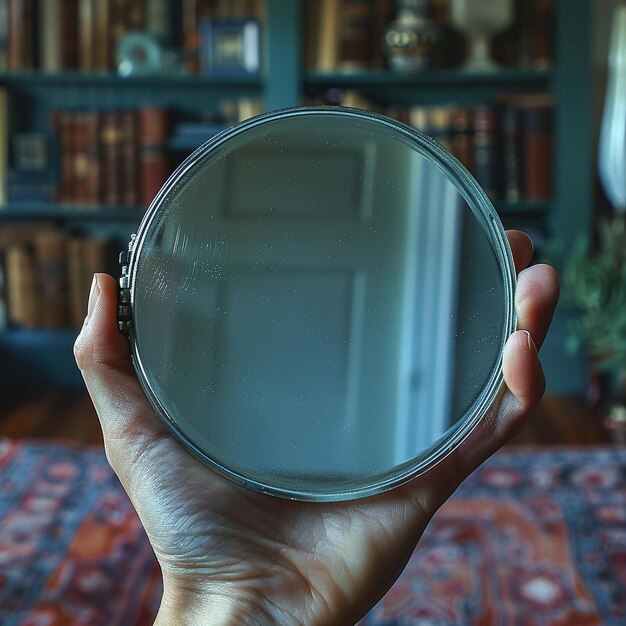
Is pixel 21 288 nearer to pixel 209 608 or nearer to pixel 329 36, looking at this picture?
pixel 329 36

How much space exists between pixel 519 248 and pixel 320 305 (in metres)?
0.19

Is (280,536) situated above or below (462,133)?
below

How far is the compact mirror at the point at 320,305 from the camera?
72cm

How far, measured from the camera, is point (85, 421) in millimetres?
2695

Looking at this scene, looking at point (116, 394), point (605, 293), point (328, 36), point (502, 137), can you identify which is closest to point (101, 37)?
point (328, 36)

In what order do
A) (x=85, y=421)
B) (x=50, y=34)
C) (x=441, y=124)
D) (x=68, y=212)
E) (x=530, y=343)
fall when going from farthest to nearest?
1. (x=68, y=212)
2. (x=50, y=34)
3. (x=441, y=124)
4. (x=85, y=421)
5. (x=530, y=343)

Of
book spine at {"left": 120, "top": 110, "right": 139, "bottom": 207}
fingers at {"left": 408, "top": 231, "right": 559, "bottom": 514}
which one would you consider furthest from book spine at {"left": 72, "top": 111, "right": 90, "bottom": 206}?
fingers at {"left": 408, "top": 231, "right": 559, "bottom": 514}

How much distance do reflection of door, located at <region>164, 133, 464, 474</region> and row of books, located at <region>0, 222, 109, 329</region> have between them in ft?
7.71

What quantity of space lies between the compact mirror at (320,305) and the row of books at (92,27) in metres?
2.34

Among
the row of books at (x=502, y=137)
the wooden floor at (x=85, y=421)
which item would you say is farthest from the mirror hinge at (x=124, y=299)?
the row of books at (x=502, y=137)

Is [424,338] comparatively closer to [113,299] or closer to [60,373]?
[113,299]

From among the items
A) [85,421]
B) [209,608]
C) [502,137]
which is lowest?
[85,421]

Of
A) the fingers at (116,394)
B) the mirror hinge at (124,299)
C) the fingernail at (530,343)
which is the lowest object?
the fingers at (116,394)

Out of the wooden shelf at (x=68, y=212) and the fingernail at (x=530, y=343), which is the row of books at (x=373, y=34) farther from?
the fingernail at (x=530, y=343)
